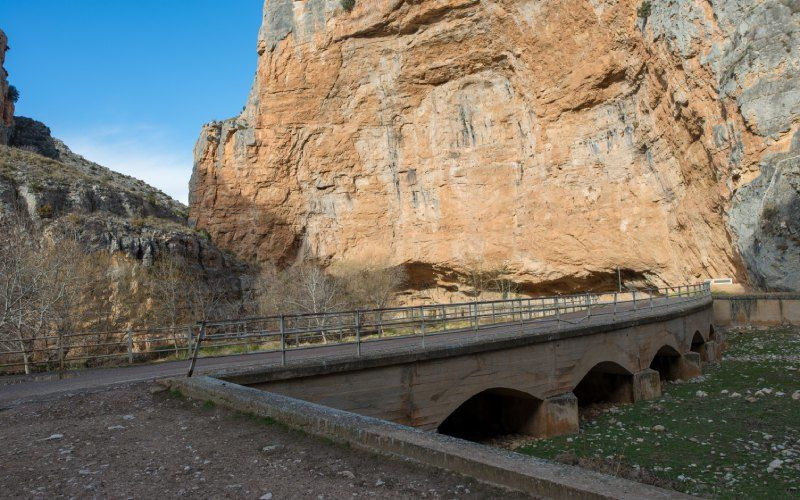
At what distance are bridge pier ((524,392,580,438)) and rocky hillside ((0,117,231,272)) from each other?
24.8m

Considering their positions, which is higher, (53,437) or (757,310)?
(53,437)

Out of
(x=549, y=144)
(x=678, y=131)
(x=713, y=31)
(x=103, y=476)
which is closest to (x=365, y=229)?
(x=549, y=144)

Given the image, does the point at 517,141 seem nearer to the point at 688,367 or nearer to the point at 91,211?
the point at 688,367

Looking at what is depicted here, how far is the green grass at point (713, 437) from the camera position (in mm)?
8773

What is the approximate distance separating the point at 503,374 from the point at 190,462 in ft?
29.8

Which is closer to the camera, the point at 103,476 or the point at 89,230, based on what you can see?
the point at 103,476

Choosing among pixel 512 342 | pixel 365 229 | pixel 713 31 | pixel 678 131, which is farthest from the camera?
pixel 365 229

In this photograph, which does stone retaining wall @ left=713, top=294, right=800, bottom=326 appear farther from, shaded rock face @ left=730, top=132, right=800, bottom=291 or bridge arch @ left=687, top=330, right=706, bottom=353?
bridge arch @ left=687, top=330, right=706, bottom=353

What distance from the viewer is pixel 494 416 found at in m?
15.2

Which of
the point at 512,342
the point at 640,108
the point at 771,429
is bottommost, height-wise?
the point at 771,429

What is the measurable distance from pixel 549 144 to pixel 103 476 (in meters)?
39.2

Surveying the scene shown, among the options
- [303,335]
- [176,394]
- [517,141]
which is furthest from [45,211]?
[517,141]

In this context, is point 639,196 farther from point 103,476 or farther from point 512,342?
point 103,476

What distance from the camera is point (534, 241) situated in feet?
133
